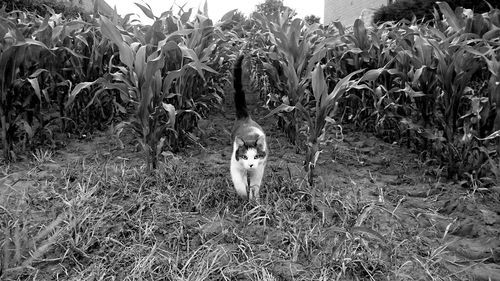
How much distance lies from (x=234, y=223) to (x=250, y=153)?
0.42m

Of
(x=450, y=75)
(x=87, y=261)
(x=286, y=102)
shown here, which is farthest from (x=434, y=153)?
(x=87, y=261)

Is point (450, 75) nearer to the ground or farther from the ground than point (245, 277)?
farther from the ground

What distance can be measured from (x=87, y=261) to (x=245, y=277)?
0.81 m

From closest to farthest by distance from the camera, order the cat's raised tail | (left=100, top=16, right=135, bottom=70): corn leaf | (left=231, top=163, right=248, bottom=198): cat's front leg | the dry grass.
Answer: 1. the dry grass
2. (left=231, top=163, right=248, bottom=198): cat's front leg
3. (left=100, top=16, right=135, bottom=70): corn leaf
4. the cat's raised tail

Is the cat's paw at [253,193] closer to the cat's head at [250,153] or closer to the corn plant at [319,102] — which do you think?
the cat's head at [250,153]

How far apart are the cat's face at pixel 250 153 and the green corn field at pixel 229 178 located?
28cm

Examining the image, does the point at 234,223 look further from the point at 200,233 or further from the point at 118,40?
the point at 118,40

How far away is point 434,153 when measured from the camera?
10.1 ft

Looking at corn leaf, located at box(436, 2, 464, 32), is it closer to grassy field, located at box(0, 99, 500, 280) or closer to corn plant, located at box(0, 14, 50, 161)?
grassy field, located at box(0, 99, 500, 280)

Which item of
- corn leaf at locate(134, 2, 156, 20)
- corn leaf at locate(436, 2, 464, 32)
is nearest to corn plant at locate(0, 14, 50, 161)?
corn leaf at locate(134, 2, 156, 20)

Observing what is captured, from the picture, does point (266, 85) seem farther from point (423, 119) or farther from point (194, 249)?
point (194, 249)

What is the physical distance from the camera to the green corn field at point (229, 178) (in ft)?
6.48

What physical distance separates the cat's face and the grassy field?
10.3 inches

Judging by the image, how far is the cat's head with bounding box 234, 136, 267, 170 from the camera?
225 centimetres
